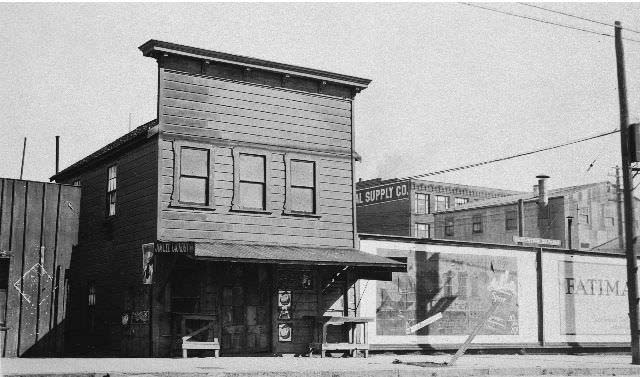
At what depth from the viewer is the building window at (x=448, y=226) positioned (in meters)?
72.0

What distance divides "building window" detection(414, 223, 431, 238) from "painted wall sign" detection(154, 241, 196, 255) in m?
56.0

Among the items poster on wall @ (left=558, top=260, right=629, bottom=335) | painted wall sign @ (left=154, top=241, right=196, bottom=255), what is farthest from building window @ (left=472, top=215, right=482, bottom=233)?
painted wall sign @ (left=154, top=241, right=196, bottom=255)

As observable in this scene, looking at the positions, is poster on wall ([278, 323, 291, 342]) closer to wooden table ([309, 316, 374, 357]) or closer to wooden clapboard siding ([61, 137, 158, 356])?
wooden table ([309, 316, 374, 357])

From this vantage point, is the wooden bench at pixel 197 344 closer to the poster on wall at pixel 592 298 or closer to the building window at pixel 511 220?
the poster on wall at pixel 592 298

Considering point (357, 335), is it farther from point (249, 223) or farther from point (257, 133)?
point (257, 133)

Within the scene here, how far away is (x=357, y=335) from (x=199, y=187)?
6708 millimetres

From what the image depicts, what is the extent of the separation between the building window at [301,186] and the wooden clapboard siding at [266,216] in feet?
0.59

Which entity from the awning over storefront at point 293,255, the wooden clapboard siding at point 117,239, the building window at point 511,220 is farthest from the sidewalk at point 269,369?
the building window at point 511,220

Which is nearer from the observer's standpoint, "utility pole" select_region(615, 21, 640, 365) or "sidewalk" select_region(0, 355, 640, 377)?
"sidewalk" select_region(0, 355, 640, 377)

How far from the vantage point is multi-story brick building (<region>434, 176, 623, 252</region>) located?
6216 cm

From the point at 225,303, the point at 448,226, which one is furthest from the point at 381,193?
the point at 225,303

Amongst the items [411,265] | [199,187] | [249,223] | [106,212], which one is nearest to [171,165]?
[199,187]

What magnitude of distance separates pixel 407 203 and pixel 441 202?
14.2ft

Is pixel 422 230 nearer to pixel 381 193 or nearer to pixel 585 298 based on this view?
pixel 381 193
